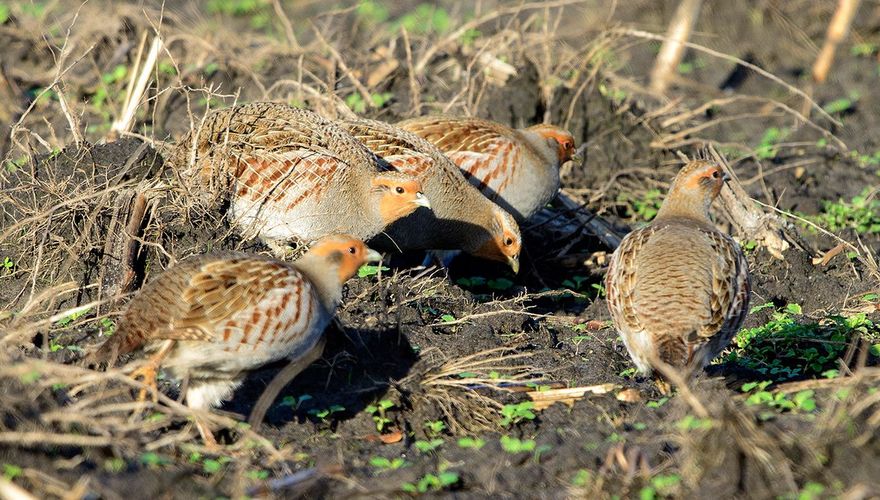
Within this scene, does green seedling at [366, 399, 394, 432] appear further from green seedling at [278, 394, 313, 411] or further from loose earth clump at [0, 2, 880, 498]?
green seedling at [278, 394, 313, 411]

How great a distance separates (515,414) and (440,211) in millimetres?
2299

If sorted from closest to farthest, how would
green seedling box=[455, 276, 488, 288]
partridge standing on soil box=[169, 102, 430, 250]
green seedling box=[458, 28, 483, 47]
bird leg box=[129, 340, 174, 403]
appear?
bird leg box=[129, 340, 174, 403], partridge standing on soil box=[169, 102, 430, 250], green seedling box=[455, 276, 488, 288], green seedling box=[458, 28, 483, 47]

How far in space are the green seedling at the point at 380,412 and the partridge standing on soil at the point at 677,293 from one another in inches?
46.2

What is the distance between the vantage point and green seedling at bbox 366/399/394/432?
4.72 metres

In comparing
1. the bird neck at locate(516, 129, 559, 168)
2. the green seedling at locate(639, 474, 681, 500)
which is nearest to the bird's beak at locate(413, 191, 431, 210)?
the bird neck at locate(516, 129, 559, 168)

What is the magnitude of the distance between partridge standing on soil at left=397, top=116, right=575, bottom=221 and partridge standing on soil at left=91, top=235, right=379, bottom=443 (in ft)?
9.05

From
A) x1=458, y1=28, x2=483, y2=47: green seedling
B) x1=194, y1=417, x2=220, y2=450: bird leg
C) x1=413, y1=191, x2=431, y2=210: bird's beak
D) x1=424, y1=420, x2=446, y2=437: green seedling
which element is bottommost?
x1=424, y1=420, x2=446, y2=437: green seedling

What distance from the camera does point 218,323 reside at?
4262 mm

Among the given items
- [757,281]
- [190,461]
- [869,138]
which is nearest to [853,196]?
[869,138]

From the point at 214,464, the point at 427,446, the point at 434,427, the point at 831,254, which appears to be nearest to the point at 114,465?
the point at 214,464

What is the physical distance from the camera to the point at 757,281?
6621 mm

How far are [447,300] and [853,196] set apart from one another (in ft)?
13.0

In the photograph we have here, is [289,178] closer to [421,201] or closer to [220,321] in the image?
[421,201]

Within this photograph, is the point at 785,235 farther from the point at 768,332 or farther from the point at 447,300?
the point at 447,300
